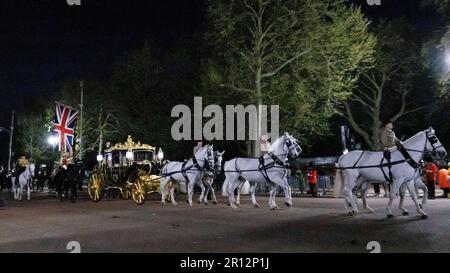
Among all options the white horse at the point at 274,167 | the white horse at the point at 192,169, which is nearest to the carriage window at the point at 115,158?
the white horse at the point at 192,169

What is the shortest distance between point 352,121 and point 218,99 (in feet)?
67.3

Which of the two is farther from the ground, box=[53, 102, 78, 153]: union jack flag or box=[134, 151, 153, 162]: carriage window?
box=[53, 102, 78, 153]: union jack flag

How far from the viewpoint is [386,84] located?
49531 mm

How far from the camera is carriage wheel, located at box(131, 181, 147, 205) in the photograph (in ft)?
72.9

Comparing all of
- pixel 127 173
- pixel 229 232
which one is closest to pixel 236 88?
pixel 127 173

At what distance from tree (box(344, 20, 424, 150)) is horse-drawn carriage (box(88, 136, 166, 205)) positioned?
988 inches

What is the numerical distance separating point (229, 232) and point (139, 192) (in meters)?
11.2

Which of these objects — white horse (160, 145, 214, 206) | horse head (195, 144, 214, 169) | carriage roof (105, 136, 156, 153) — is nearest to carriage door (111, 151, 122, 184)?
carriage roof (105, 136, 156, 153)

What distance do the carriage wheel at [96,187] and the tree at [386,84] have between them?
27.9 m

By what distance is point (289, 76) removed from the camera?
3288 centimetres

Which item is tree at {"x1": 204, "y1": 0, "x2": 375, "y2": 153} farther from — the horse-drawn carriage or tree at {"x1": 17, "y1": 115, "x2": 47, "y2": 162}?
tree at {"x1": 17, "y1": 115, "x2": 47, "y2": 162}

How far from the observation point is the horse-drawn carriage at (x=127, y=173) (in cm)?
2310
